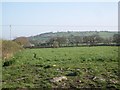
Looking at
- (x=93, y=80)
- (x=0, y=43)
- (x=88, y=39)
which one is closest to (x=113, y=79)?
(x=93, y=80)

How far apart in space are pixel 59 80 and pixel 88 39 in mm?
83228

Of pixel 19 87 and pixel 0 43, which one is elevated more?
pixel 0 43

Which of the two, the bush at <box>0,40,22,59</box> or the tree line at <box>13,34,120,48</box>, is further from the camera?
the tree line at <box>13,34,120,48</box>

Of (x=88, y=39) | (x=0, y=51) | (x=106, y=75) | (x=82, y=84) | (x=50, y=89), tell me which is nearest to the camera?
(x=50, y=89)

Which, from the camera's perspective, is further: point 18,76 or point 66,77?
point 18,76

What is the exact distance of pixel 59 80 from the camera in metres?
13.1

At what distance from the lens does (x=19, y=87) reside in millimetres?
12055

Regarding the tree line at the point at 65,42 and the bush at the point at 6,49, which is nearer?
the bush at the point at 6,49

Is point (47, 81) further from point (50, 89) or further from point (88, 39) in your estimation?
point (88, 39)

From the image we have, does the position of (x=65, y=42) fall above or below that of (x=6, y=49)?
above

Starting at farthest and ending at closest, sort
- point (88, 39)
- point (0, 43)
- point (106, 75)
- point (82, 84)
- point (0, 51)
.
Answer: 1. point (88, 39)
2. point (0, 43)
3. point (0, 51)
4. point (106, 75)
5. point (82, 84)

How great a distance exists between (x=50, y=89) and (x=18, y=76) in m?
3.74

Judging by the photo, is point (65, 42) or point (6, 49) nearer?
point (6, 49)

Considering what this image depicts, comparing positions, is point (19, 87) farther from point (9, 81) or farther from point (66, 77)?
point (66, 77)
